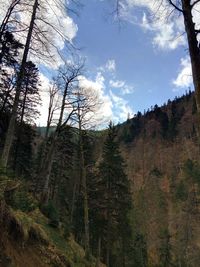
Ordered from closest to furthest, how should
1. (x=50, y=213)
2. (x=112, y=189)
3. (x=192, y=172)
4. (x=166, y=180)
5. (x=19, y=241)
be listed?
(x=19, y=241)
(x=50, y=213)
(x=112, y=189)
(x=192, y=172)
(x=166, y=180)

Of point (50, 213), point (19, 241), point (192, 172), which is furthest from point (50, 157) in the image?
point (192, 172)

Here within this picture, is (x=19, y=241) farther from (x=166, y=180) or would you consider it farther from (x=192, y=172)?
(x=166, y=180)

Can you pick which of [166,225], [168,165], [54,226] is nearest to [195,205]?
[166,225]

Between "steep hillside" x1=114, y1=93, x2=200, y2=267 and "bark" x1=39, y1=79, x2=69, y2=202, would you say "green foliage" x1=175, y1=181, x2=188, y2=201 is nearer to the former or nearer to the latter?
"steep hillside" x1=114, y1=93, x2=200, y2=267

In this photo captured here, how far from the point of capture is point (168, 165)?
415 ft

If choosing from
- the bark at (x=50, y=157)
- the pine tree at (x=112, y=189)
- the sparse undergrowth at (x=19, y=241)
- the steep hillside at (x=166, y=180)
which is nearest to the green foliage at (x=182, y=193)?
the steep hillside at (x=166, y=180)

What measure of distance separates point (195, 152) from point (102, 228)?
317ft

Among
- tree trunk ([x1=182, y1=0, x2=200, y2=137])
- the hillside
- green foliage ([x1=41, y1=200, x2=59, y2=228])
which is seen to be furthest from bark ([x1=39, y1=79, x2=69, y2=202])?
tree trunk ([x1=182, y1=0, x2=200, y2=137])

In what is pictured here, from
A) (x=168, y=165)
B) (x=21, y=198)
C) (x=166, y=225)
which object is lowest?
(x=166, y=225)

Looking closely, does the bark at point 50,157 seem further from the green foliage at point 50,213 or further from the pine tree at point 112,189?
the pine tree at point 112,189

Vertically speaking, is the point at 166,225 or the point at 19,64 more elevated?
the point at 19,64

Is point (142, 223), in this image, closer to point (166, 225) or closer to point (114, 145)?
point (166, 225)

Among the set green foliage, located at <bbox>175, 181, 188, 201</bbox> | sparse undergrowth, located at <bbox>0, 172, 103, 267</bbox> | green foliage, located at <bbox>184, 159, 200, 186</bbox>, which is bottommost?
sparse undergrowth, located at <bbox>0, 172, 103, 267</bbox>

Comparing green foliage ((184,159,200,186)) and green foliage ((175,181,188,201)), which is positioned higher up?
green foliage ((184,159,200,186))
